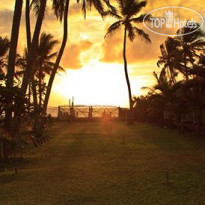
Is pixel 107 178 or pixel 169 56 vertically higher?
pixel 169 56

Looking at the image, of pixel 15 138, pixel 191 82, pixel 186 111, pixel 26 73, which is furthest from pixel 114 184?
→ pixel 186 111

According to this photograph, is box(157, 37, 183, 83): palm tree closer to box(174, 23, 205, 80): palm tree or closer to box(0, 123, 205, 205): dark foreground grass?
box(174, 23, 205, 80): palm tree

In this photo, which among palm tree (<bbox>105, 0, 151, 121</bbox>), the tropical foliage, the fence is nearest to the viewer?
the tropical foliage

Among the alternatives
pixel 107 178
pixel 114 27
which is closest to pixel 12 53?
pixel 107 178

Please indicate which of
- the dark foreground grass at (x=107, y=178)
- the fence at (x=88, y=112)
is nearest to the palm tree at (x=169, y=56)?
the fence at (x=88, y=112)

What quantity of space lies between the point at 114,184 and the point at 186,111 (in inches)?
738

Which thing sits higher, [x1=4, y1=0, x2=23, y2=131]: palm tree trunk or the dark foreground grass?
[x1=4, y1=0, x2=23, y2=131]: palm tree trunk

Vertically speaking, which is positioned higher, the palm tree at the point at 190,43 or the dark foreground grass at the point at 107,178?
the palm tree at the point at 190,43

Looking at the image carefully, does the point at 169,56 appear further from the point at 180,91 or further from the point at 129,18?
the point at 180,91

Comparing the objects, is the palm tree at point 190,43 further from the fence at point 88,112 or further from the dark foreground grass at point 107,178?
the dark foreground grass at point 107,178

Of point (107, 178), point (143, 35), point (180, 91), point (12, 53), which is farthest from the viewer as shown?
point (143, 35)

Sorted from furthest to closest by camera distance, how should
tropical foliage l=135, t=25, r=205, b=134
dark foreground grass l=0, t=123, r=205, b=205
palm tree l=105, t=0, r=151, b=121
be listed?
palm tree l=105, t=0, r=151, b=121
tropical foliage l=135, t=25, r=205, b=134
dark foreground grass l=0, t=123, r=205, b=205

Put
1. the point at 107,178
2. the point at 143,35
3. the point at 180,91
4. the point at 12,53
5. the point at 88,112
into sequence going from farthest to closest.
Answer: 1. the point at 88,112
2. the point at 143,35
3. the point at 180,91
4. the point at 12,53
5. the point at 107,178

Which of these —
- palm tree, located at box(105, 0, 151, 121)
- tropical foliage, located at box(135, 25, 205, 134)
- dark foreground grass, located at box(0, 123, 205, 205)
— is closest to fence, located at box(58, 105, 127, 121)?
tropical foliage, located at box(135, 25, 205, 134)
